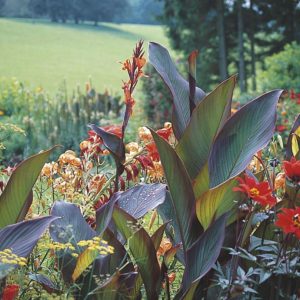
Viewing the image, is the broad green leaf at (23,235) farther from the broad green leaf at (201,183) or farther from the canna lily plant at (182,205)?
the broad green leaf at (201,183)

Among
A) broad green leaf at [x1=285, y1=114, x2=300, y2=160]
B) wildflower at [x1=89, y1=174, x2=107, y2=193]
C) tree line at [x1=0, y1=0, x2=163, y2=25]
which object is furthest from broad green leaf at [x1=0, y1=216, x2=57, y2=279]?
tree line at [x1=0, y1=0, x2=163, y2=25]

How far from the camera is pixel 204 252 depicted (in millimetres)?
1357

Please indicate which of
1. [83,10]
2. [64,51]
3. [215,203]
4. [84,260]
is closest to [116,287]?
[84,260]

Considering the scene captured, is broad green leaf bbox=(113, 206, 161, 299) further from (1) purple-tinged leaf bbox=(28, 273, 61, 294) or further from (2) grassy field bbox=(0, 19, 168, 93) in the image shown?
(2) grassy field bbox=(0, 19, 168, 93)

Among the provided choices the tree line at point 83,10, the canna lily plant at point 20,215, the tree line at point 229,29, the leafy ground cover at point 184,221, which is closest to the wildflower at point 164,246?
the leafy ground cover at point 184,221

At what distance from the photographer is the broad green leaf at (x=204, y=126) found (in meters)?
1.50

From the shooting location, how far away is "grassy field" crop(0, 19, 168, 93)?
54.2ft

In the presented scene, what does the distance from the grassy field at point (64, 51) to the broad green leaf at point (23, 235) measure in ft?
44.3

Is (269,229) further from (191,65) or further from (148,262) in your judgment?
(191,65)

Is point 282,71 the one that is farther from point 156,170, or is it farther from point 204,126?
point 204,126

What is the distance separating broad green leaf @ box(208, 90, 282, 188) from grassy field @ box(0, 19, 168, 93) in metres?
13.3

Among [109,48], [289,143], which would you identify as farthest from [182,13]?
[289,143]

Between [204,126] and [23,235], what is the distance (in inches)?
20.4

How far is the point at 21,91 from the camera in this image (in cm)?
792
